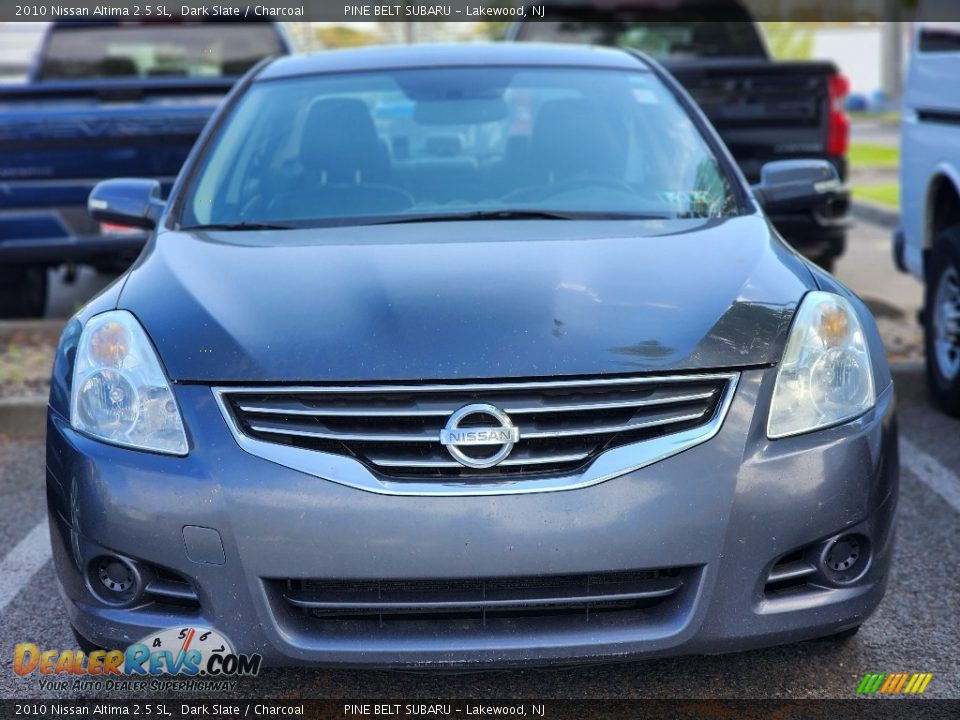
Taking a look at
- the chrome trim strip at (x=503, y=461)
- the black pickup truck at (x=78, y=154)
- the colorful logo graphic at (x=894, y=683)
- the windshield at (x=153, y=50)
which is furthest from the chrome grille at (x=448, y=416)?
the windshield at (x=153, y=50)

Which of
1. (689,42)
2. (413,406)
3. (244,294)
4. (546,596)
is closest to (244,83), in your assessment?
(244,294)

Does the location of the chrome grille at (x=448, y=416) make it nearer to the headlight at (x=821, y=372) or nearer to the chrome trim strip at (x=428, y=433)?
the chrome trim strip at (x=428, y=433)

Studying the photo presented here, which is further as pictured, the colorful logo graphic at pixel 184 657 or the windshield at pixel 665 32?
the windshield at pixel 665 32

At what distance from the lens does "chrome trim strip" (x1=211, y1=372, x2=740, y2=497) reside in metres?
2.56

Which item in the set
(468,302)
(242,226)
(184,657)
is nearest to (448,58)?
(242,226)

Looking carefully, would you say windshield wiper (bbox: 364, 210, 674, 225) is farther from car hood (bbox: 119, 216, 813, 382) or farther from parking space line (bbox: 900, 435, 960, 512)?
parking space line (bbox: 900, 435, 960, 512)

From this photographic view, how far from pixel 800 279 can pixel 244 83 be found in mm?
2317

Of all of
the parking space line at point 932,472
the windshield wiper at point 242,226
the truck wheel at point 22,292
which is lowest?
the truck wheel at point 22,292

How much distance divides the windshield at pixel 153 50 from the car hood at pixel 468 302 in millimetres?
6092

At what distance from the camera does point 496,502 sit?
2.54m

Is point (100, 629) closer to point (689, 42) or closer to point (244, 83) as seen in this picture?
point (244, 83)

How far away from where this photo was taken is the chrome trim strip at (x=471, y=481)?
2557 mm

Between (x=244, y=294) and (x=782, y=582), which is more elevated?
(x=244, y=294)

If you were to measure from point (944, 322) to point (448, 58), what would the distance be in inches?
96.1
